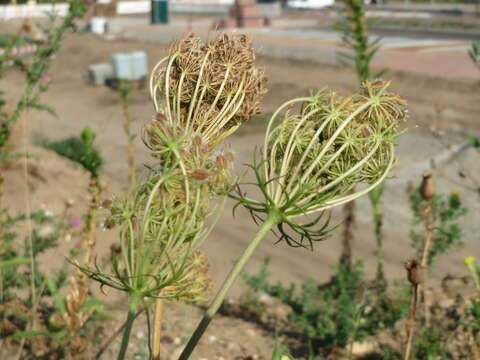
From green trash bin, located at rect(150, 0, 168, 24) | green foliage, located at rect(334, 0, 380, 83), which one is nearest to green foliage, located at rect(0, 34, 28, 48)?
green foliage, located at rect(334, 0, 380, 83)

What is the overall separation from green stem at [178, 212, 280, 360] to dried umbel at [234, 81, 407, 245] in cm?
3

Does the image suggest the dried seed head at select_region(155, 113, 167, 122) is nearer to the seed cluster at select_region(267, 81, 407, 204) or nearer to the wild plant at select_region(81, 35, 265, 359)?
the wild plant at select_region(81, 35, 265, 359)

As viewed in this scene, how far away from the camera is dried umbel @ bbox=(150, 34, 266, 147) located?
1.18 metres

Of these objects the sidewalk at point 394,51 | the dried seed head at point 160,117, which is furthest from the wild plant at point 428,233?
the sidewalk at point 394,51

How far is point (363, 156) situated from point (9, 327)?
2572 mm

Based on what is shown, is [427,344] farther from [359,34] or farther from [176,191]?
[176,191]

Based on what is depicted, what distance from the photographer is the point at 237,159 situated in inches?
364

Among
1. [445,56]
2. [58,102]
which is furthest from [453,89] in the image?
[58,102]

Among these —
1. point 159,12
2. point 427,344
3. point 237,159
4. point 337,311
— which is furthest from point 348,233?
point 159,12

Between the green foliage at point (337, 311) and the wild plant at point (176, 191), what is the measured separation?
8.01 ft

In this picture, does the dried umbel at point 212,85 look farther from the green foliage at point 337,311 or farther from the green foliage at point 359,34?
the green foliage at point 359,34

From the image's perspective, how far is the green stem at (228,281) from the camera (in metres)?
0.96

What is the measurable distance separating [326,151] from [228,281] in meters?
0.27

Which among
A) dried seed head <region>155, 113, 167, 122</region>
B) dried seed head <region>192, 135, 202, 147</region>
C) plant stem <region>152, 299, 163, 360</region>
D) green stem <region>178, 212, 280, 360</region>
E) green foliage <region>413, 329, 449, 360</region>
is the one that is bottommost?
green foliage <region>413, 329, 449, 360</region>
